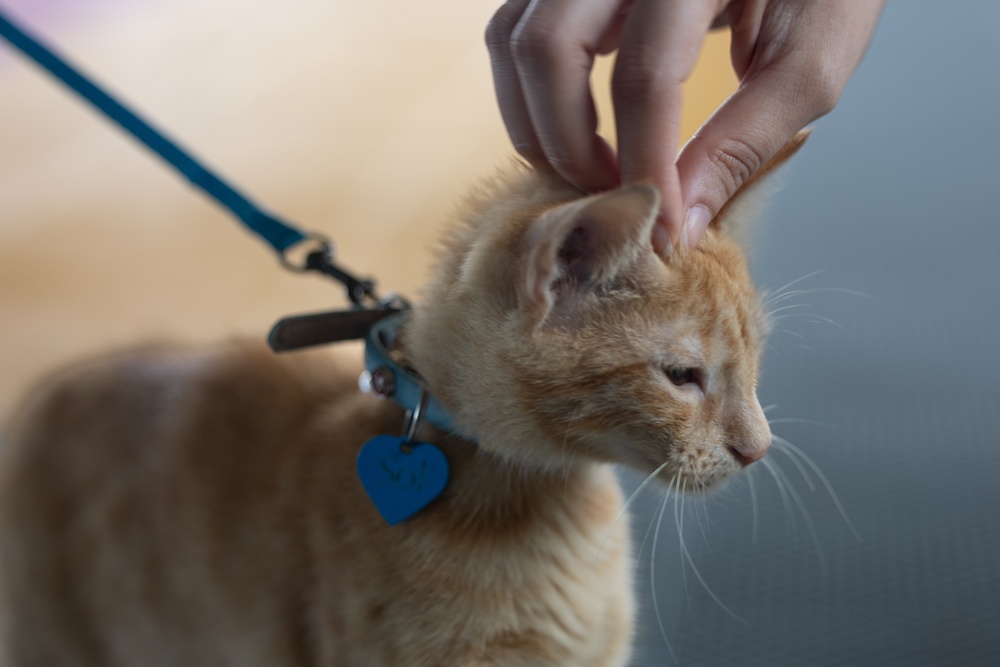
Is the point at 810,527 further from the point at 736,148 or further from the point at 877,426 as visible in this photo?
the point at 736,148

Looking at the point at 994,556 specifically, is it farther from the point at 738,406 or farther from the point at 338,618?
the point at 338,618

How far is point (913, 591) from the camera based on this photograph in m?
1.06

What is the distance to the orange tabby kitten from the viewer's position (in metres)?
0.69

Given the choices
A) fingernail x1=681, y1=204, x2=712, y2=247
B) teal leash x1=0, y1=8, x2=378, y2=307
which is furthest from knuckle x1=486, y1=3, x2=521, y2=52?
teal leash x1=0, y1=8, x2=378, y2=307

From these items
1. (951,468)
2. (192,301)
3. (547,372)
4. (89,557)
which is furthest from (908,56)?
(89,557)

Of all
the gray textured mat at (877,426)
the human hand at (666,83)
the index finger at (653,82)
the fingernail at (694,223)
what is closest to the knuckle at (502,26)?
the human hand at (666,83)

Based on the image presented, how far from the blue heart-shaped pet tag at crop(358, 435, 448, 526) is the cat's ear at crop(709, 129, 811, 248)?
328mm

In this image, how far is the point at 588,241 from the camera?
0.66 m

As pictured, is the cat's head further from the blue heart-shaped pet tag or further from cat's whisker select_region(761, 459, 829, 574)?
cat's whisker select_region(761, 459, 829, 574)

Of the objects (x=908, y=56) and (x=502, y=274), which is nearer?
(x=502, y=274)

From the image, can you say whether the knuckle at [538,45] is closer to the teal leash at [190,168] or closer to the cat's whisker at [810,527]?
A: the teal leash at [190,168]

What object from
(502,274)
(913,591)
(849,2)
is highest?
(849,2)

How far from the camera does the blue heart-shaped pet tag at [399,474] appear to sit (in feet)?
2.55

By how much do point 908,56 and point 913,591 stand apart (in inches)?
71.9
